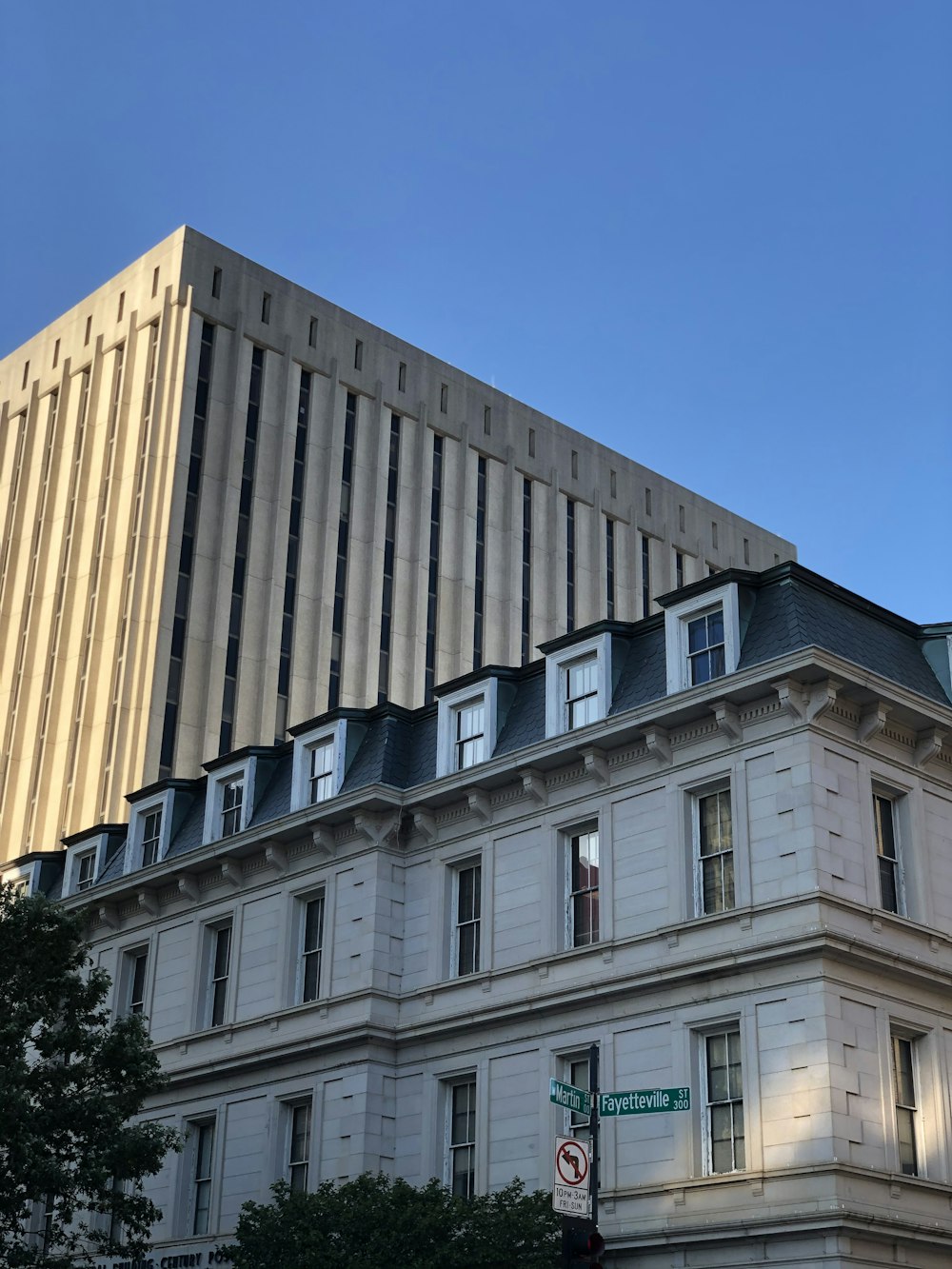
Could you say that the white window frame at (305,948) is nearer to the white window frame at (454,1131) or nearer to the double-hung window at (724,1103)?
the white window frame at (454,1131)

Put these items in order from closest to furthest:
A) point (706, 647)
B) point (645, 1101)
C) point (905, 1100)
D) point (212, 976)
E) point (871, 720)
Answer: point (645, 1101), point (905, 1100), point (871, 720), point (706, 647), point (212, 976)

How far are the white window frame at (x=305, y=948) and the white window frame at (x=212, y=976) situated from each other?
2.05m

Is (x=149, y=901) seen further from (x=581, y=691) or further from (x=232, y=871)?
(x=581, y=691)

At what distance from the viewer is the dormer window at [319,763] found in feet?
127

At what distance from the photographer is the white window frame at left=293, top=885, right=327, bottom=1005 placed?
3647cm

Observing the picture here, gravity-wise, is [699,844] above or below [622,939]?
above

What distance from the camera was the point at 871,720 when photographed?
30.4 meters

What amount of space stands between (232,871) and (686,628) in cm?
1305

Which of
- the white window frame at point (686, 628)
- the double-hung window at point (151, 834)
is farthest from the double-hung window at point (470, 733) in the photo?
the double-hung window at point (151, 834)

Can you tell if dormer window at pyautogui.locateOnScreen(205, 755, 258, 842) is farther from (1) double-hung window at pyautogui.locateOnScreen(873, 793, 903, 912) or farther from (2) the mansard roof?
(1) double-hung window at pyautogui.locateOnScreen(873, 793, 903, 912)

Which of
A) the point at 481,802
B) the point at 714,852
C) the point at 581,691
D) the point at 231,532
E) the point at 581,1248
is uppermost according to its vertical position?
the point at 231,532

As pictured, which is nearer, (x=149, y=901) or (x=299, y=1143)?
(x=299, y=1143)

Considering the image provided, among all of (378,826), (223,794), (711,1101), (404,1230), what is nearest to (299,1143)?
(378,826)

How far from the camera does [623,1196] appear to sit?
29344 millimetres
